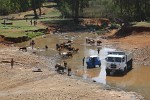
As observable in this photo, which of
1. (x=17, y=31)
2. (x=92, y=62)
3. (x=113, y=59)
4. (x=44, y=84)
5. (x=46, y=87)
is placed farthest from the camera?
(x=17, y=31)

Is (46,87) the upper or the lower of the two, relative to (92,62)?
lower

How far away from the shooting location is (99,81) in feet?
147

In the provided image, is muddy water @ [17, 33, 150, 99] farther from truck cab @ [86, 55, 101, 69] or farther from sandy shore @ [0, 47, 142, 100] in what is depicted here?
sandy shore @ [0, 47, 142, 100]

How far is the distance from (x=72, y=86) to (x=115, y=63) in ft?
28.2

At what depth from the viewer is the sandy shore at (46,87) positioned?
36906 mm

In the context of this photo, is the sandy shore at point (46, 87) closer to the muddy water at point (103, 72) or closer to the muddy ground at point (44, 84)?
the muddy ground at point (44, 84)

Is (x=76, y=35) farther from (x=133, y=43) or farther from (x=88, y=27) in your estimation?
(x=133, y=43)

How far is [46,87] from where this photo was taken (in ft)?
133

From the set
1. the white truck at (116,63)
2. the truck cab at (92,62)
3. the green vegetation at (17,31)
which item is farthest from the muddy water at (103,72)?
the green vegetation at (17,31)

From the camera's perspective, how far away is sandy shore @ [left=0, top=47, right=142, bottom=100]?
3691 cm

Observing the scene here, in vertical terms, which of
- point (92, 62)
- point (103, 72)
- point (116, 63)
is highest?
point (116, 63)

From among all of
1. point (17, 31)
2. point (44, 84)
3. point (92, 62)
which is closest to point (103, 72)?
point (92, 62)

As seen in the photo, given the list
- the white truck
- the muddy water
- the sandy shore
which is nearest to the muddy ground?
the sandy shore

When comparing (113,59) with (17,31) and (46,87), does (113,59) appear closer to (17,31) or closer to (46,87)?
(46,87)
